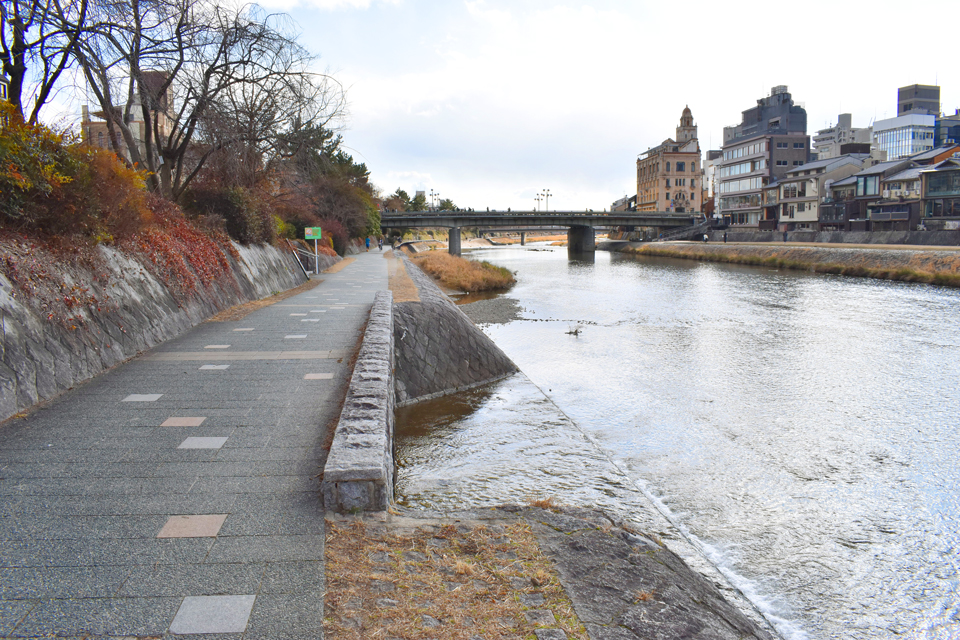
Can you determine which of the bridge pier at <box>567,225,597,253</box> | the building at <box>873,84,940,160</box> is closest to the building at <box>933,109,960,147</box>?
the building at <box>873,84,940,160</box>

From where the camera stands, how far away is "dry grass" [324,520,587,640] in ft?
11.2

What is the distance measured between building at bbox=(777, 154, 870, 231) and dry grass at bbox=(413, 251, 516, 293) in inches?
1756

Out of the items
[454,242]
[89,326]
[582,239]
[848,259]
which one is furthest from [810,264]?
[89,326]

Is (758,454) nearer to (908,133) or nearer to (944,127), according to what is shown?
(944,127)

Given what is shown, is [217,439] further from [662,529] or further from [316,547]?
[662,529]

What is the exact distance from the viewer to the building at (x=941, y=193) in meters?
50.1

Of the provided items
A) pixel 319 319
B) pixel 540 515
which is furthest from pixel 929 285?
pixel 540 515

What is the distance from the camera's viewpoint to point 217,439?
590cm

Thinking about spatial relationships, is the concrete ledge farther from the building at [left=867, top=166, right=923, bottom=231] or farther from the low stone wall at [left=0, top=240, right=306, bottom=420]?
the building at [left=867, top=166, right=923, bottom=231]

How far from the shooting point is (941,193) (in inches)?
2026

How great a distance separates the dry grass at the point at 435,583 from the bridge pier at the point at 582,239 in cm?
7104

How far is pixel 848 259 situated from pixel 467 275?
26.5m

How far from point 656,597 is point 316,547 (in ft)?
7.67

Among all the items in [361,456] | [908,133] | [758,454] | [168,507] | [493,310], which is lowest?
[758,454]
